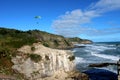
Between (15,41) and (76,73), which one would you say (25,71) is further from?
(76,73)

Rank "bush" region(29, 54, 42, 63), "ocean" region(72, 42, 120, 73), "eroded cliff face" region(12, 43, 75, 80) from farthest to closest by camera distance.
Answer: "ocean" region(72, 42, 120, 73)
"bush" region(29, 54, 42, 63)
"eroded cliff face" region(12, 43, 75, 80)

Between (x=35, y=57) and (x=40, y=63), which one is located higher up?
(x=35, y=57)

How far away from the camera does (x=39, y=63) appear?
29797 millimetres

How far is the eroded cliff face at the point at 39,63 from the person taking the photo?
2938 cm

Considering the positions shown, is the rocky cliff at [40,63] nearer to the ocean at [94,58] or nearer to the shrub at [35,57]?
the shrub at [35,57]

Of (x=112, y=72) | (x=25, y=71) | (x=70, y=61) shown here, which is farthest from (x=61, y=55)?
(x=112, y=72)

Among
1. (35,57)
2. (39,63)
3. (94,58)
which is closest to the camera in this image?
(35,57)

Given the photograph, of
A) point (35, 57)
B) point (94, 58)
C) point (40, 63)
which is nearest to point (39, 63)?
point (40, 63)

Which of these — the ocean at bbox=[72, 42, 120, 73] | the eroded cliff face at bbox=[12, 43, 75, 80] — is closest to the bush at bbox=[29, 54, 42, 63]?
the eroded cliff face at bbox=[12, 43, 75, 80]

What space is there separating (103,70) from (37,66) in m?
19.1

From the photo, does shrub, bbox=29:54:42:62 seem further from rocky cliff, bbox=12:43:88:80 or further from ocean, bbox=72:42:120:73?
ocean, bbox=72:42:120:73

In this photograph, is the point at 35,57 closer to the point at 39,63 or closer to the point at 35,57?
the point at 35,57

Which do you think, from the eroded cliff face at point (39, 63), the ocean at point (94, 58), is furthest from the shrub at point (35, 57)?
the ocean at point (94, 58)

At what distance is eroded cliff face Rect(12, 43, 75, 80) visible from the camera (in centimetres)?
2938
